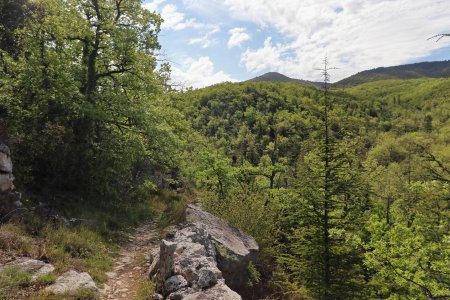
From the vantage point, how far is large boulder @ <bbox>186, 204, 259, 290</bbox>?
9.56m

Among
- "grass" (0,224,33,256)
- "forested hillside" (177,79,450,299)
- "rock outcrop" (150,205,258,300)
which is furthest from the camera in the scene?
"forested hillside" (177,79,450,299)

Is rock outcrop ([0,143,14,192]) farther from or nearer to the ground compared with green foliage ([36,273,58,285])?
farther from the ground

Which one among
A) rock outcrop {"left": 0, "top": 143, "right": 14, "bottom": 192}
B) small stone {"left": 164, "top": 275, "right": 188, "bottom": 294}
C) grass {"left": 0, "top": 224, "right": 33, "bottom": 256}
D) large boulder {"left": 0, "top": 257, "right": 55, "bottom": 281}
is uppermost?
rock outcrop {"left": 0, "top": 143, "right": 14, "bottom": 192}

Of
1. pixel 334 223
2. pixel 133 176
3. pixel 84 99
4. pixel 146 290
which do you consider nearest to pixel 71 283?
pixel 146 290

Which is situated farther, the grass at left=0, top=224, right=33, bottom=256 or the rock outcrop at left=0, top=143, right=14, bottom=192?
the rock outcrop at left=0, top=143, right=14, bottom=192

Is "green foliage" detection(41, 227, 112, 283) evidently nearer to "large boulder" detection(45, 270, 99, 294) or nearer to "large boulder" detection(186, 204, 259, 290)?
"large boulder" detection(45, 270, 99, 294)

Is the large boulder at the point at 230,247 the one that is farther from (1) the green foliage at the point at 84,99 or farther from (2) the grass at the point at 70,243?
(1) the green foliage at the point at 84,99

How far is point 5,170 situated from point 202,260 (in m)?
7.05

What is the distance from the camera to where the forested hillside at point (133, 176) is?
31.4 ft

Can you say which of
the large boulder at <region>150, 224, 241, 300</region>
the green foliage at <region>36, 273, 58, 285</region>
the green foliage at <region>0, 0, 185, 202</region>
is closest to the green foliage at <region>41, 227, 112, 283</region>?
the green foliage at <region>36, 273, 58, 285</region>

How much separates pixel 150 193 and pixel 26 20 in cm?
1108

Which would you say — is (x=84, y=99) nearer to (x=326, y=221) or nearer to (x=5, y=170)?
(x=5, y=170)

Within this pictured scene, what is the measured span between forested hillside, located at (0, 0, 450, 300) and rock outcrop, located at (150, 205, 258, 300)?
67 cm

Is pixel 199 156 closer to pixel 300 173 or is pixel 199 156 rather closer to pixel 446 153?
pixel 300 173
